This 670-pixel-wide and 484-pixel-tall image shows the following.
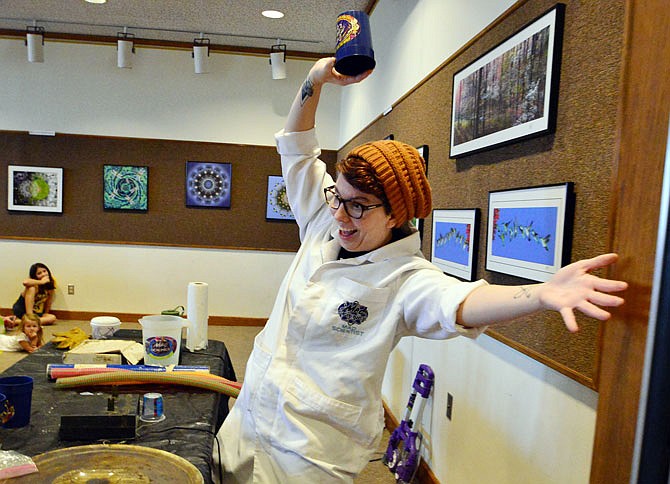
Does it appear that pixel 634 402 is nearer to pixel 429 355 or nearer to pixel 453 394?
pixel 453 394

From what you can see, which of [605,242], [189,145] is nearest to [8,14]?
[189,145]

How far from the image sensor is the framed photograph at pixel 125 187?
225 inches

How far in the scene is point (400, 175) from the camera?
113 cm

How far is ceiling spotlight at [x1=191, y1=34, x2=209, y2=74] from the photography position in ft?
17.7

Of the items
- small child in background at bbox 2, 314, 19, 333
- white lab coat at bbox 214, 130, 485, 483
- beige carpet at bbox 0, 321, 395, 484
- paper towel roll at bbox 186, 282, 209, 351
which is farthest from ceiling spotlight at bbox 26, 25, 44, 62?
white lab coat at bbox 214, 130, 485, 483

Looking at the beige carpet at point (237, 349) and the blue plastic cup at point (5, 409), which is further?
the beige carpet at point (237, 349)

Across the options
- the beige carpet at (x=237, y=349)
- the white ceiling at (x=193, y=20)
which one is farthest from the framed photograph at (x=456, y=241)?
the white ceiling at (x=193, y=20)

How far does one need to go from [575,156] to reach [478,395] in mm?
1049

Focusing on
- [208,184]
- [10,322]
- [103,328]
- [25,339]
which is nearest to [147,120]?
[208,184]

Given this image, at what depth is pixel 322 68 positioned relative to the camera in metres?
1.40

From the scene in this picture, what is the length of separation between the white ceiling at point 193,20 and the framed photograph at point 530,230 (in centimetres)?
311

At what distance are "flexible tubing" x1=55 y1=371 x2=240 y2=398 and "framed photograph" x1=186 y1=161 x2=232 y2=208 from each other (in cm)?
428

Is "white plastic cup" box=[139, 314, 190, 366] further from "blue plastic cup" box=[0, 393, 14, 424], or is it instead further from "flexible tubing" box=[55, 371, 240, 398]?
"blue plastic cup" box=[0, 393, 14, 424]

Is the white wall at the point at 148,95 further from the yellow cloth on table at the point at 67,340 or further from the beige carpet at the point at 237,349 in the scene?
the yellow cloth on table at the point at 67,340
